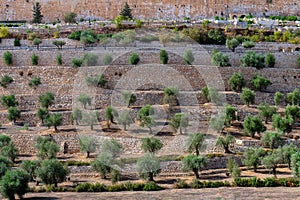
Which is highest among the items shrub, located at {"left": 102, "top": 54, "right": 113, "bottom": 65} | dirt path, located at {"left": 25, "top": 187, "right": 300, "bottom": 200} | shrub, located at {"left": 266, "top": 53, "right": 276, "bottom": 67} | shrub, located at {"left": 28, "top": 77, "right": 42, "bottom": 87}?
shrub, located at {"left": 102, "top": 54, "right": 113, "bottom": 65}

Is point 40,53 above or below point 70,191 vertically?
above

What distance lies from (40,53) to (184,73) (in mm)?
8190

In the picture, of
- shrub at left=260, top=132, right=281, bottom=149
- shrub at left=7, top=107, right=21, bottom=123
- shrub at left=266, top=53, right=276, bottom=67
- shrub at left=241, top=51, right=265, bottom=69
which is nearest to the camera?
shrub at left=260, top=132, right=281, bottom=149

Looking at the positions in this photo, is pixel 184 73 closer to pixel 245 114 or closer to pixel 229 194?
pixel 245 114

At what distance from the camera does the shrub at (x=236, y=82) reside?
38.2m

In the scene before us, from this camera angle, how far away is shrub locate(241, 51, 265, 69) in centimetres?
4009

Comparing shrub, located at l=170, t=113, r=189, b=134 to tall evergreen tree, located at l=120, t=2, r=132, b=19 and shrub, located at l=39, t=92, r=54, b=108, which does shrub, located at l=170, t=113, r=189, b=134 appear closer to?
shrub, located at l=39, t=92, r=54, b=108

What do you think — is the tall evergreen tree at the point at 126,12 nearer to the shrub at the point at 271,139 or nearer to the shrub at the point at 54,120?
the shrub at the point at 54,120

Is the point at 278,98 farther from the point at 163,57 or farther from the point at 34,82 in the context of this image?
the point at 34,82

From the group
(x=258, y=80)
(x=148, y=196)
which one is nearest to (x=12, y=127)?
(x=148, y=196)

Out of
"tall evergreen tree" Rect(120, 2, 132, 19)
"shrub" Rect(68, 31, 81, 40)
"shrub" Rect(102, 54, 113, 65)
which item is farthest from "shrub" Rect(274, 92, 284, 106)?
"tall evergreen tree" Rect(120, 2, 132, 19)

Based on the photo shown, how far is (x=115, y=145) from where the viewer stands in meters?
31.4

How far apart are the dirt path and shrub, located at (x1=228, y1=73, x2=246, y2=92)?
1097 centimetres

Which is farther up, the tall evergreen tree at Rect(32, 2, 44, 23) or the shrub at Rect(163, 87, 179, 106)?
the tall evergreen tree at Rect(32, 2, 44, 23)
